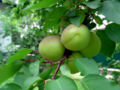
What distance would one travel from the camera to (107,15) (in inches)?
22.5

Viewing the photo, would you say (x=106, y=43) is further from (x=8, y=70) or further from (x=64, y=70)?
(x=8, y=70)

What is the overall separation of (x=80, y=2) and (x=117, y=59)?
1651 mm

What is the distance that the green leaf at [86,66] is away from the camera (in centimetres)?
57

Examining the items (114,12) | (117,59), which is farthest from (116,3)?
(117,59)

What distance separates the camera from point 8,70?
658 millimetres

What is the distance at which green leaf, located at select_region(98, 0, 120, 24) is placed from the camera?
559 millimetres

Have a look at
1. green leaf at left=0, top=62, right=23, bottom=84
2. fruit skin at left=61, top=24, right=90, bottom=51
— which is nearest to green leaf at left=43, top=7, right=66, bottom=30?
fruit skin at left=61, top=24, right=90, bottom=51

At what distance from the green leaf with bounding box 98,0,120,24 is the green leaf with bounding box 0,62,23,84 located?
369 millimetres

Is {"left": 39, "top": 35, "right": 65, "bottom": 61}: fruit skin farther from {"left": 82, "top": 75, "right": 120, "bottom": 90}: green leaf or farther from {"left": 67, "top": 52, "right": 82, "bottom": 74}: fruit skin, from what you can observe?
{"left": 82, "top": 75, "right": 120, "bottom": 90}: green leaf

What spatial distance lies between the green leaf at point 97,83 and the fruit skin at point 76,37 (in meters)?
0.14

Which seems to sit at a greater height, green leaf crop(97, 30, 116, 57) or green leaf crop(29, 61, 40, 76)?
green leaf crop(97, 30, 116, 57)

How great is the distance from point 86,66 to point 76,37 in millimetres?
108

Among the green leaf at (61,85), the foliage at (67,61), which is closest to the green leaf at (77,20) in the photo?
the foliage at (67,61)

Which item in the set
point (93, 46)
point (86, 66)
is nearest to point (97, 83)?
point (86, 66)
